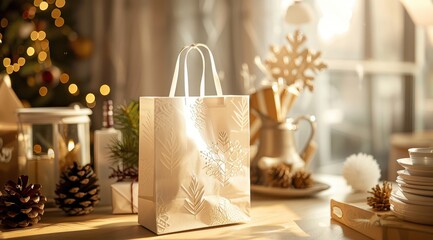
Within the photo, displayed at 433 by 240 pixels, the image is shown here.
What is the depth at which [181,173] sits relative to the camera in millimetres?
1082

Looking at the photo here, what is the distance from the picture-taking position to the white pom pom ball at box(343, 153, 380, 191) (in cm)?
142

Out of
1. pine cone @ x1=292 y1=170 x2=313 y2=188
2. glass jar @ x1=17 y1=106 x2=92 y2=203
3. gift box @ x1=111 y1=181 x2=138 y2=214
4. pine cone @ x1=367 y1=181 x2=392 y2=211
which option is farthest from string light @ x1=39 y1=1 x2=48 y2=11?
pine cone @ x1=367 y1=181 x2=392 y2=211

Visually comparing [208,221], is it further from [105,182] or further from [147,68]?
[147,68]

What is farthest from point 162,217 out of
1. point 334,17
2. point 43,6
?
point 334,17

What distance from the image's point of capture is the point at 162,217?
1063 mm

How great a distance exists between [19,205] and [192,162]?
38 centimetres

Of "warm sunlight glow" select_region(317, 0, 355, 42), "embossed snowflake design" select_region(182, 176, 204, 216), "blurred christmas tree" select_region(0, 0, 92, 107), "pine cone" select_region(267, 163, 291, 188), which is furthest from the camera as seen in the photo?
"warm sunlight glow" select_region(317, 0, 355, 42)

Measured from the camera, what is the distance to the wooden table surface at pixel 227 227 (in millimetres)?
1063

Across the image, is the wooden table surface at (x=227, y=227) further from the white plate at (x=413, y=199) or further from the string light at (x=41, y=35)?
the string light at (x=41, y=35)

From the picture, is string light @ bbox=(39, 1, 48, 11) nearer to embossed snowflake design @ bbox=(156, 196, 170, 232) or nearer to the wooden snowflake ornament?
the wooden snowflake ornament

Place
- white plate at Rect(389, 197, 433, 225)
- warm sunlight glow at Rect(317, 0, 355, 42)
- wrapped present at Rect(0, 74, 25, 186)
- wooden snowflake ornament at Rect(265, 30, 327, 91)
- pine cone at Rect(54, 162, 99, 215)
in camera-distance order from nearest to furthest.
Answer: white plate at Rect(389, 197, 433, 225) < pine cone at Rect(54, 162, 99, 215) < wrapped present at Rect(0, 74, 25, 186) < wooden snowflake ornament at Rect(265, 30, 327, 91) < warm sunlight glow at Rect(317, 0, 355, 42)

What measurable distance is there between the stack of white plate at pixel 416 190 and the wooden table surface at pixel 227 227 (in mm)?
103

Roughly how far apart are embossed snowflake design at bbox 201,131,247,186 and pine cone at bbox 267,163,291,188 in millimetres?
311

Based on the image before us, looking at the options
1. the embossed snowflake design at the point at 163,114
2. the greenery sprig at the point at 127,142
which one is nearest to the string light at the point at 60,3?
the greenery sprig at the point at 127,142
